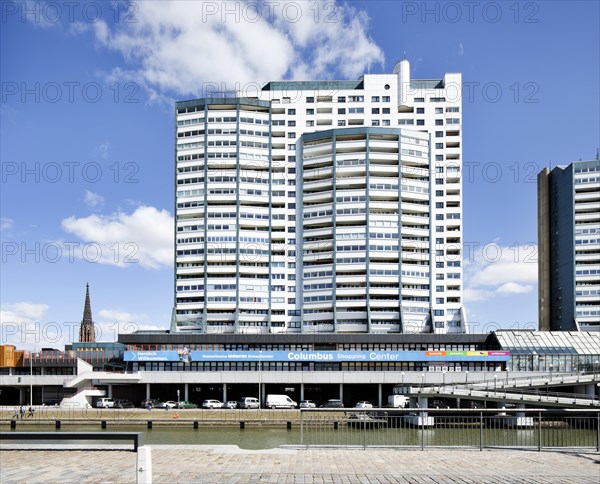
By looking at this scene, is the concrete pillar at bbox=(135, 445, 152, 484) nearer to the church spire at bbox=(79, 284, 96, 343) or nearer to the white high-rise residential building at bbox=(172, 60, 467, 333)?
the white high-rise residential building at bbox=(172, 60, 467, 333)

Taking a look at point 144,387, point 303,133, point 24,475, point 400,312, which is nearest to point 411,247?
point 400,312

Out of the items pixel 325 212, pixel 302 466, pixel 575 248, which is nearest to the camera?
pixel 302 466

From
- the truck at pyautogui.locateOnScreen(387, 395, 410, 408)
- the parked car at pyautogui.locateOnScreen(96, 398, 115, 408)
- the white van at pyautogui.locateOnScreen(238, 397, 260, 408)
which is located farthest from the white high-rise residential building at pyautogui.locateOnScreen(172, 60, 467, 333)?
the parked car at pyautogui.locateOnScreen(96, 398, 115, 408)

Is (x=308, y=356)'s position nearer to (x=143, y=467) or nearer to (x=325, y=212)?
(x=325, y=212)

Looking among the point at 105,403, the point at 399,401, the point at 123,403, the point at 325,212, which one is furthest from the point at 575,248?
the point at 105,403

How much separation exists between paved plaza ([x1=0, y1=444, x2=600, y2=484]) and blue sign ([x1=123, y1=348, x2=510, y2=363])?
5863cm

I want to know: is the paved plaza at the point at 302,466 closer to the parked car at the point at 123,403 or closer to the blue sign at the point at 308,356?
the parked car at the point at 123,403

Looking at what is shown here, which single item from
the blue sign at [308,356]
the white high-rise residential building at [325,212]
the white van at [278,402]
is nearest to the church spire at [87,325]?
the white high-rise residential building at [325,212]

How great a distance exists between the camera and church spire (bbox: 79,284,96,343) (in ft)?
504

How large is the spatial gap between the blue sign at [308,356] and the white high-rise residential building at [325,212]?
493 inches

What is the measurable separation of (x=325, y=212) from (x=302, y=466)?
80888 mm

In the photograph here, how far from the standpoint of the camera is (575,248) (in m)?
108

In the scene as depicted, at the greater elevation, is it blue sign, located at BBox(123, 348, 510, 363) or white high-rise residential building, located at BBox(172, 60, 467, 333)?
white high-rise residential building, located at BBox(172, 60, 467, 333)

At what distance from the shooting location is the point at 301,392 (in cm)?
7444
